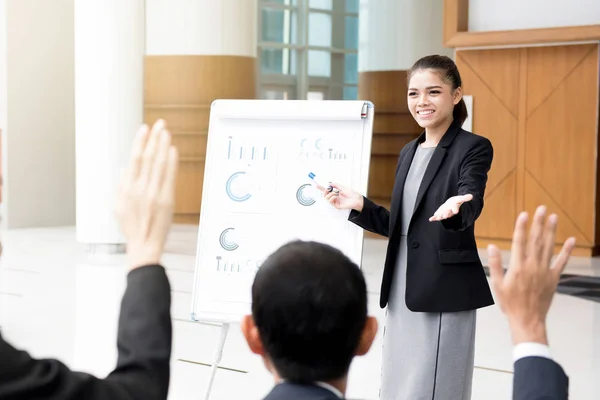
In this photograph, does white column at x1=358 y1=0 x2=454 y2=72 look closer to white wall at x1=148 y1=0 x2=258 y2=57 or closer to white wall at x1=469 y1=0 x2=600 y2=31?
white wall at x1=148 y1=0 x2=258 y2=57

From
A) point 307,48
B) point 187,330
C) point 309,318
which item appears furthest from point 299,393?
point 307,48

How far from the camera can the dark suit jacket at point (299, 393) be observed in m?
1.20

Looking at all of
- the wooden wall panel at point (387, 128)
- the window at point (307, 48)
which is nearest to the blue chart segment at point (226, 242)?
the wooden wall panel at point (387, 128)

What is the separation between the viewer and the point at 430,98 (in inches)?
103

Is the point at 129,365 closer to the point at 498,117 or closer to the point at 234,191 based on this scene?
the point at 234,191

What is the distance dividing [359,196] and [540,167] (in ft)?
22.0

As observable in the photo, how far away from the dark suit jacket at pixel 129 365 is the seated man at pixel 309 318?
0.14 m

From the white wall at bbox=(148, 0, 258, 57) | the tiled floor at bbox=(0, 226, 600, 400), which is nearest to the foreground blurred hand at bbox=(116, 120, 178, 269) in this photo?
the tiled floor at bbox=(0, 226, 600, 400)

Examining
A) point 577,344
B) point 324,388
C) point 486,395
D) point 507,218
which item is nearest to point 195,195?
point 507,218

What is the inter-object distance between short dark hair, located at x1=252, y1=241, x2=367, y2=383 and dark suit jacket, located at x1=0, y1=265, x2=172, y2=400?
0.14m

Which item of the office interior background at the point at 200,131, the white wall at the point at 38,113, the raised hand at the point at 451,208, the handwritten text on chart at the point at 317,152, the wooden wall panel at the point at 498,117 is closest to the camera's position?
the raised hand at the point at 451,208

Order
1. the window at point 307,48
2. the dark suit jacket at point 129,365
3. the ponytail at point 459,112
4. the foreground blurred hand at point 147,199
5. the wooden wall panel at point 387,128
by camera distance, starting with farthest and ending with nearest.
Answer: the window at point 307,48 < the wooden wall panel at point 387,128 < the ponytail at point 459,112 < the foreground blurred hand at point 147,199 < the dark suit jacket at point 129,365

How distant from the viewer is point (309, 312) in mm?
1193

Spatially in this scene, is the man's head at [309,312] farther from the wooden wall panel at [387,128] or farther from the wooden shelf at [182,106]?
the wooden shelf at [182,106]
